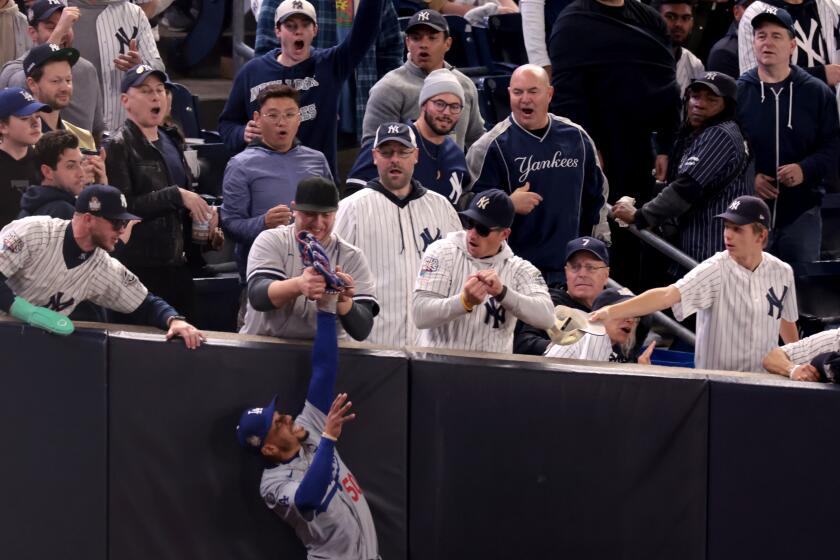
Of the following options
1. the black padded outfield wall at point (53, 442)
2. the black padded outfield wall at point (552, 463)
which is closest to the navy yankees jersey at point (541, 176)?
the black padded outfield wall at point (552, 463)

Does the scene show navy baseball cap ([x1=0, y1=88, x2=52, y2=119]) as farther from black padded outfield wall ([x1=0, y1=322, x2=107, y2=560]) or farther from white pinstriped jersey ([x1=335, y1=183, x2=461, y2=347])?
white pinstriped jersey ([x1=335, y1=183, x2=461, y2=347])

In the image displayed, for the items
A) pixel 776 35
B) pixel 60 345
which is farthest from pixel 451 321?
pixel 776 35

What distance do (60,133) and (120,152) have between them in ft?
1.72

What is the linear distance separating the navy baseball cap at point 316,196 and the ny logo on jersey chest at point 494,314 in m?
0.89

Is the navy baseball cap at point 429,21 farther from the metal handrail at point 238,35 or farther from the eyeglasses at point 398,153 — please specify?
the metal handrail at point 238,35

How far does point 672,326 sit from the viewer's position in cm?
824

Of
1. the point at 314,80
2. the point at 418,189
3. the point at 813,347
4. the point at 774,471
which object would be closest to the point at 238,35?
the point at 314,80

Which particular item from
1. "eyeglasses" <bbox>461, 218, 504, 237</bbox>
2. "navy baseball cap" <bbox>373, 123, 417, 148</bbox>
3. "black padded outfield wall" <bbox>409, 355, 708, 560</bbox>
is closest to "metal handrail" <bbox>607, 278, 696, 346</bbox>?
"eyeglasses" <bbox>461, 218, 504, 237</bbox>

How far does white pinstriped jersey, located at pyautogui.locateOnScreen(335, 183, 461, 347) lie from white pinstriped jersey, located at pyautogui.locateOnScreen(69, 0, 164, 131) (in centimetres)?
237

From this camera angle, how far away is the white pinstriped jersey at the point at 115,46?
9.07 m

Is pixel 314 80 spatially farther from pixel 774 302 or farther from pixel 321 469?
pixel 774 302

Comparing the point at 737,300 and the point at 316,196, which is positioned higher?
the point at 316,196

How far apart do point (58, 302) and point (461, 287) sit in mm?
1908

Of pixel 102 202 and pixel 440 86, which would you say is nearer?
pixel 102 202
